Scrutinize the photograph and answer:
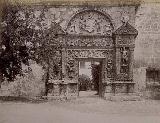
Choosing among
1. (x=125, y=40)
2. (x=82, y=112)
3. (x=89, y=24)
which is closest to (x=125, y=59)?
(x=125, y=40)

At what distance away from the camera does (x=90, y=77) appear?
3475mm

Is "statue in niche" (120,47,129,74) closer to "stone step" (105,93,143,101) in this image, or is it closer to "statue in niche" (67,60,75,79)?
"stone step" (105,93,143,101)

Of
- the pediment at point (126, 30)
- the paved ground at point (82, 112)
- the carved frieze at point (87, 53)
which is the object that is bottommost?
the paved ground at point (82, 112)

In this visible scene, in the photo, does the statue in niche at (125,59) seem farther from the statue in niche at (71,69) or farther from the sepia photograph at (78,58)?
the statue in niche at (71,69)

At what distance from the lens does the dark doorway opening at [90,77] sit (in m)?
3.42

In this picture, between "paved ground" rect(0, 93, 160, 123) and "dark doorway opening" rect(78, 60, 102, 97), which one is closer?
"paved ground" rect(0, 93, 160, 123)

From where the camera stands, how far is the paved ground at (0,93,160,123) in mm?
3277

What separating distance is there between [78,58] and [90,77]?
0.80ft

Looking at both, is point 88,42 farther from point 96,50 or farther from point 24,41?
point 24,41

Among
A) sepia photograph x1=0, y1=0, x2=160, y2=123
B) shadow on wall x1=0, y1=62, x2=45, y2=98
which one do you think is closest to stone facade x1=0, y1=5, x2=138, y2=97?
sepia photograph x1=0, y1=0, x2=160, y2=123

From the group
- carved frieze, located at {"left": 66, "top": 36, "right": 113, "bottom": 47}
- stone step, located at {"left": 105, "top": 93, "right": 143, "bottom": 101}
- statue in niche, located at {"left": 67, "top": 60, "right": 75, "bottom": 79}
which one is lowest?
stone step, located at {"left": 105, "top": 93, "right": 143, "bottom": 101}

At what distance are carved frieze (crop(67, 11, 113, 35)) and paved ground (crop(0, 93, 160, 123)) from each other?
73 cm

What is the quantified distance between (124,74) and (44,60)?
2.81ft

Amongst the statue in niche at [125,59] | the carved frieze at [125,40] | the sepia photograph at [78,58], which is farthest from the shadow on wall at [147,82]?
the carved frieze at [125,40]
